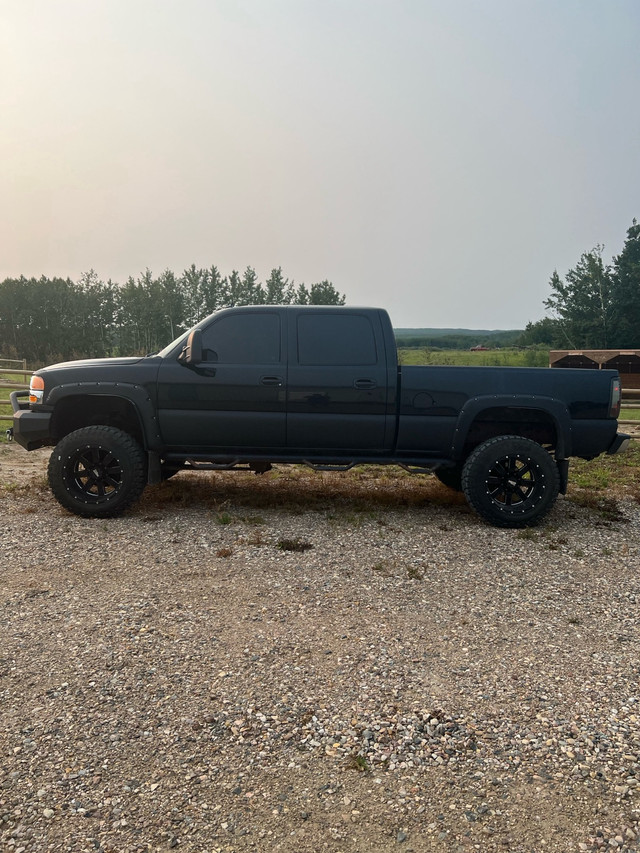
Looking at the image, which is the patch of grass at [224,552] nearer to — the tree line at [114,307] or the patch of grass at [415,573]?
the patch of grass at [415,573]

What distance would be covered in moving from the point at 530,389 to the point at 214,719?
437cm

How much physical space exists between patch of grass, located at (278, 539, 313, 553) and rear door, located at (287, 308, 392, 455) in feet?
3.68

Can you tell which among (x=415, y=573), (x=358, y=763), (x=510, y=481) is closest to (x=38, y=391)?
(x=415, y=573)

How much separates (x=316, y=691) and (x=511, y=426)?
4.03 metres

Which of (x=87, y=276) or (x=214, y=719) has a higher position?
(x=87, y=276)

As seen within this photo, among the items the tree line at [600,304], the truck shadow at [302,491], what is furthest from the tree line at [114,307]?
the truck shadow at [302,491]

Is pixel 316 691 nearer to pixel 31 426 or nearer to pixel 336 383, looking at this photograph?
pixel 336 383

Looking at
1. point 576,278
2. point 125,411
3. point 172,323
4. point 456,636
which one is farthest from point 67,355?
point 456,636

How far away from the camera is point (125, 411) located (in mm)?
6160

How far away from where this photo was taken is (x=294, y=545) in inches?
205

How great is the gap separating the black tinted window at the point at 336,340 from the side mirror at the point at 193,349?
3.24ft

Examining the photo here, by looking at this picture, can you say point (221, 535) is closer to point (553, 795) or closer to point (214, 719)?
point (214, 719)

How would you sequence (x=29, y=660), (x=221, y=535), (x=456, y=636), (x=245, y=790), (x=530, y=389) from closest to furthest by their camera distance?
(x=245, y=790) < (x=29, y=660) < (x=456, y=636) < (x=221, y=535) < (x=530, y=389)

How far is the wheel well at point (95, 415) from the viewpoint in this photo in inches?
240
